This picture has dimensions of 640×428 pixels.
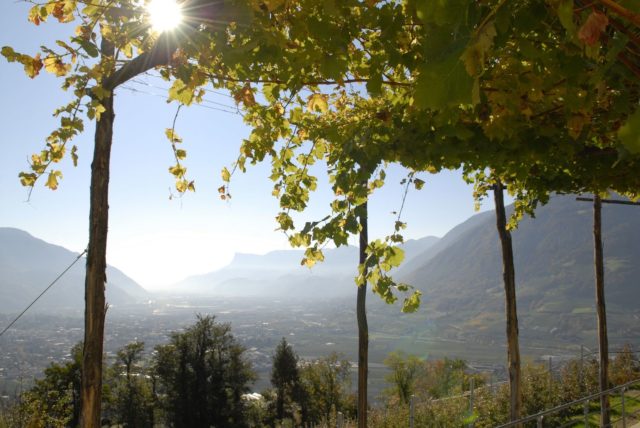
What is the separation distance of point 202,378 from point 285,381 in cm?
886

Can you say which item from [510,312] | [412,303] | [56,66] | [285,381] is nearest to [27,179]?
[56,66]

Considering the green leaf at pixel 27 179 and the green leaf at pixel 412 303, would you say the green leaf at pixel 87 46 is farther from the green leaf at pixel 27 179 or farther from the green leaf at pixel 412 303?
the green leaf at pixel 412 303

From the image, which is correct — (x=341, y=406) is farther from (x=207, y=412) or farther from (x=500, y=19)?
(x=500, y=19)

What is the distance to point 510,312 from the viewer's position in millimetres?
7691

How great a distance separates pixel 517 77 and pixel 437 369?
130 feet

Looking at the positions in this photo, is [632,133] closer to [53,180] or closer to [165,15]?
[165,15]

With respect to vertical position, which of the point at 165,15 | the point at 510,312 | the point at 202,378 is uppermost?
the point at 165,15

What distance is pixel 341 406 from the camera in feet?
120

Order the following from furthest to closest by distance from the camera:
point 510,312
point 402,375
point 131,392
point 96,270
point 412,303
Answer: point 131,392 → point 402,375 → point 510,312 → point 96,270 → point 412,303

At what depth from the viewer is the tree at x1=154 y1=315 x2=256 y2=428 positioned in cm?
3034

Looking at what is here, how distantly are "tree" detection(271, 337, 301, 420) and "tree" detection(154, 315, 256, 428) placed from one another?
13.3ft

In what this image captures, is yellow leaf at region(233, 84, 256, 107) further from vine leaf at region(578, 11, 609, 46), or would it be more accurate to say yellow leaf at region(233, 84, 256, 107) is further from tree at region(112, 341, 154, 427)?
tree at region(112, 341, 154, 427)

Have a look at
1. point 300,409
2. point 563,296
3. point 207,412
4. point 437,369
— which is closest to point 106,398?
point 207,412

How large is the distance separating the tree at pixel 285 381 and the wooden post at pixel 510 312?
32.1 m
